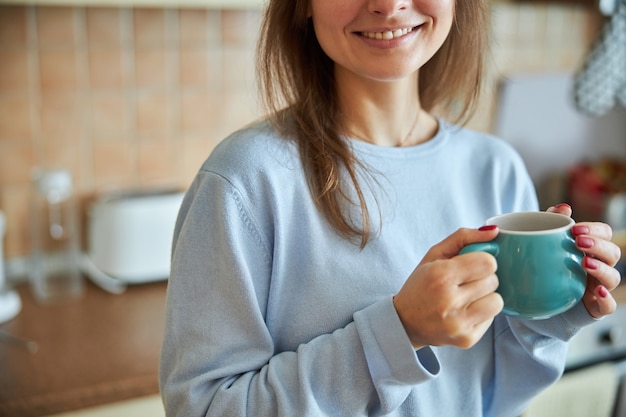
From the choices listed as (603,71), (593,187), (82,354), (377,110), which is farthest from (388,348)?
(593,187)

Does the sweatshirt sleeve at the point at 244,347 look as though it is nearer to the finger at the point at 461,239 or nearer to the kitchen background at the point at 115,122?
the finger at the point at 461,239

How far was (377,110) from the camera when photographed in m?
0.92

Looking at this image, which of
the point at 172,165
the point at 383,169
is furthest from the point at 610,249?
the point at 172,165

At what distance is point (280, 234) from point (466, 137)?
0.35 metres

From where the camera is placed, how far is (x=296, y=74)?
92 cm

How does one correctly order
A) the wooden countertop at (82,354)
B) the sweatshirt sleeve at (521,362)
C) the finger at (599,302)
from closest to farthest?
the finger at (599,302), the sweatshirt sleeve at (521,362), the wooden countertop at (82,354)

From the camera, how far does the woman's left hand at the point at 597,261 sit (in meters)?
A: 0.73

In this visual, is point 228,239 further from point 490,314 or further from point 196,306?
point 490,314

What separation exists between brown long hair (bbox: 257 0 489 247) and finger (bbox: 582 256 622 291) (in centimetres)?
23

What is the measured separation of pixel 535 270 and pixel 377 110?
1.02 ft

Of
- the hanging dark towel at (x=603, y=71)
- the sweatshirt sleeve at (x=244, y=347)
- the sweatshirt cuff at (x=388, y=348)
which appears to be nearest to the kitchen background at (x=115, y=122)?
the hanging dark towel at (x=603, y=71)

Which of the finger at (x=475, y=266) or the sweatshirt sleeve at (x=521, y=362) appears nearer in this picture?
the finger at (x=475, y=266)

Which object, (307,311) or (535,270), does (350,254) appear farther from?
(535,270)

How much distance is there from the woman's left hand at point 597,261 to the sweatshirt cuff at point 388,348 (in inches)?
7.5
